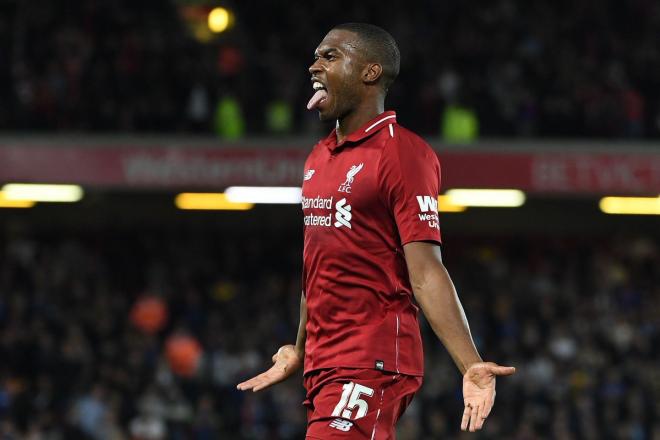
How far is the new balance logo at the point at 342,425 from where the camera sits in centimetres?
410

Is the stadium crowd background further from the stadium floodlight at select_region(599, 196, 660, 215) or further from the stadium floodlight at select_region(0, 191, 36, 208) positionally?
the stadium floodlight at select_region(599, 196, 660, 215)

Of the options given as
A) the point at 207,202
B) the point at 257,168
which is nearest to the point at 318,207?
the point at 257,168

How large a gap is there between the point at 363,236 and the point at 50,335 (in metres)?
12.7

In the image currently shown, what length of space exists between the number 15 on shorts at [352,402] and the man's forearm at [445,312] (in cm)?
33

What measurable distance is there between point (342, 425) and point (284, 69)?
48.6 feet

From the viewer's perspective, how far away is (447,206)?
19.7 meters

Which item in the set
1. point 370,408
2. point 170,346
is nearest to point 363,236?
point 370,408

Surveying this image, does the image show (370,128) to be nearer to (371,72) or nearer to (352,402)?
(371,72)

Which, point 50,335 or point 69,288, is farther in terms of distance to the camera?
point 69,288

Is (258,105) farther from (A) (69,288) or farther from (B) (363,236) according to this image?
(B) (363,236)

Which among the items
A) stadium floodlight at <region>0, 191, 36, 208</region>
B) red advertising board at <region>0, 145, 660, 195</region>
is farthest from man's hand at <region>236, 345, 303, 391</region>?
stadium floodlight at <region>0, 191, 36, 208</region>

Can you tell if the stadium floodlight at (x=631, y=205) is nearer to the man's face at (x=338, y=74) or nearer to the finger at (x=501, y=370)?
the man's face at (x=338, y=74)

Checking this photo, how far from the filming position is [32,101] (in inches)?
690

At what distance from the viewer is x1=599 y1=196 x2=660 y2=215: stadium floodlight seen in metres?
19.1
